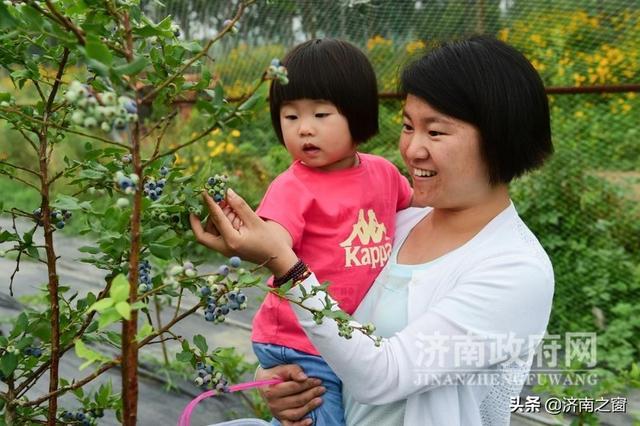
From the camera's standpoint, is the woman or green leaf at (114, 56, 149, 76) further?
the woman

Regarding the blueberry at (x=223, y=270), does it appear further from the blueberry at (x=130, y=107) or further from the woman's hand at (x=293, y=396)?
the woman's hand at (x=293, y=396)

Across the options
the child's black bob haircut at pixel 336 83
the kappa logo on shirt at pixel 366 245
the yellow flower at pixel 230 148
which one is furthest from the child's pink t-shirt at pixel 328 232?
the yellow flower at pixel 230 148

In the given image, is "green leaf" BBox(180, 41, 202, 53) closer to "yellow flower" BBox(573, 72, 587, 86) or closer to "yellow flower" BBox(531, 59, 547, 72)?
"yellow flower" BBox(573, 72, 587, 86)

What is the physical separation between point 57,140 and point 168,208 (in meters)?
0.31

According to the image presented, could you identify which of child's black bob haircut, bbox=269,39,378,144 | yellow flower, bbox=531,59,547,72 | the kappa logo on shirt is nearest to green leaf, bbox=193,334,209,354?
the kappa logo on shirt

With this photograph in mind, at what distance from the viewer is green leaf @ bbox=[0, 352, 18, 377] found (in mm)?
1168

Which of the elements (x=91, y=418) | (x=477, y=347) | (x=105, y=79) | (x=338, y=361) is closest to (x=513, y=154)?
(x=477, y=347)

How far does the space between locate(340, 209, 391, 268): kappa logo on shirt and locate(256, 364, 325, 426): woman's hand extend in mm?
255

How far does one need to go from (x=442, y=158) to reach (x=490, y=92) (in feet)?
0.46

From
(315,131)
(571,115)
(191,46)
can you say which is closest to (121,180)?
(191,46)

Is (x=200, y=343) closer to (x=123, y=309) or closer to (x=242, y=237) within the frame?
(x=242, y=237)

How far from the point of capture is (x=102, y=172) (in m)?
1.04

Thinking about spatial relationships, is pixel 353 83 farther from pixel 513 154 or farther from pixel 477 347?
pixel 477 347

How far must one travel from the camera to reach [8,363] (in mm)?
1170
